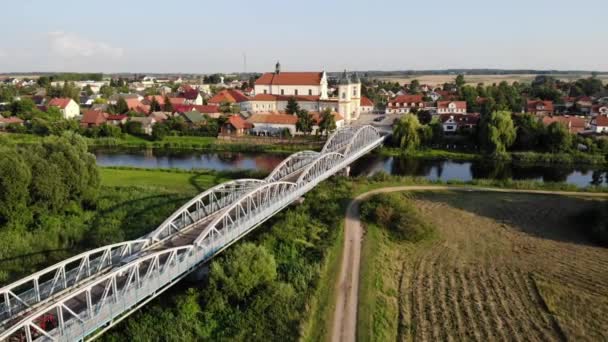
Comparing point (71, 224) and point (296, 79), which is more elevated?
point (296, 79)

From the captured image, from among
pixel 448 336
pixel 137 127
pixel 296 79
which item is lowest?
pixel 448 336

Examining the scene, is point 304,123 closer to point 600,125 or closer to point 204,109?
point 204,109

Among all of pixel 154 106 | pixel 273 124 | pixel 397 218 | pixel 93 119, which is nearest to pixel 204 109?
pixel 154 106

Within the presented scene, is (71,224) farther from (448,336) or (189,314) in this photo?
(448,336)

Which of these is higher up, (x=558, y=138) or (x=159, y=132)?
(x=558, y=138)

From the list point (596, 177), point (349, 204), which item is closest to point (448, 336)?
point (349, 204)

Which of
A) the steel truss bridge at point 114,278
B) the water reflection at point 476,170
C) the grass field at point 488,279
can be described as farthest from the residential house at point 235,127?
the grass field at point 488,279
